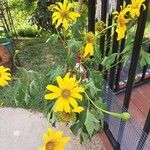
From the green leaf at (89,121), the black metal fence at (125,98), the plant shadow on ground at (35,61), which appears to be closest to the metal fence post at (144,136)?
the black metal fence at (125,98)

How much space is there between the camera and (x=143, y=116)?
6.24ft

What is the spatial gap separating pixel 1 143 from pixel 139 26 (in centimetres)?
143

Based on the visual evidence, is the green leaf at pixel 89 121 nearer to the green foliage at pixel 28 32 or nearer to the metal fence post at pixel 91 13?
the metal fence post at pixel 91 13

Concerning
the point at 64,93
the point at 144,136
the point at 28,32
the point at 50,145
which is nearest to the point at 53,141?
the point at 50,145

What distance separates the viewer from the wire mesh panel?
1.39m

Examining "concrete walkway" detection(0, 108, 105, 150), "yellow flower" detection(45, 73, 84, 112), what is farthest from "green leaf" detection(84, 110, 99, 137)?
"concrete walkway" detection(0, 108, 105, 150)

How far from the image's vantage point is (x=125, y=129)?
1569 millimetres

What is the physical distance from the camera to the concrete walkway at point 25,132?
2.05m

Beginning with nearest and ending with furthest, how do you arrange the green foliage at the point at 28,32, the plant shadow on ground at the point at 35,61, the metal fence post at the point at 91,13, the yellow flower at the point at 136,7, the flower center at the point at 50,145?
the yellow flower at the point at 136,7 < the flower center at the point at 50,145 < the metal fence post at the point at 91,13 < the plant shadow on ground at the point at 35,61 < the green foliage at the point at 28,32

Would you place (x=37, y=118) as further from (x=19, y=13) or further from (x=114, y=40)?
(x=19, y=13)

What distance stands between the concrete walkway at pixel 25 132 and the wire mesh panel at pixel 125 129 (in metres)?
0.29

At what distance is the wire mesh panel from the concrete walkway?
29 cm

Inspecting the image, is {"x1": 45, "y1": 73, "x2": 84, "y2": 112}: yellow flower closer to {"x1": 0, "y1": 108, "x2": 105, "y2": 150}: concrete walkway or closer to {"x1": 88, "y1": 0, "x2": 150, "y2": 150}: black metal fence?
{"x1": 88, "y1": 0, "x2": 150, "y2": 150}: black metal fence

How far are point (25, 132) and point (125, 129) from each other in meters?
0.92
